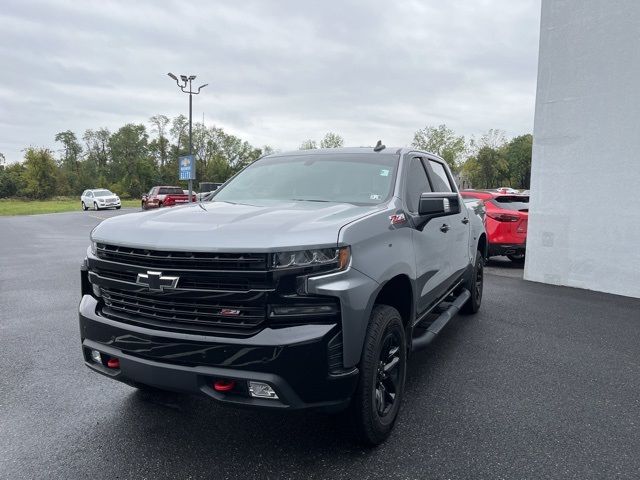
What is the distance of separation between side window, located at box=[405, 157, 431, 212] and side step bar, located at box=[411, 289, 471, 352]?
3.24 feet

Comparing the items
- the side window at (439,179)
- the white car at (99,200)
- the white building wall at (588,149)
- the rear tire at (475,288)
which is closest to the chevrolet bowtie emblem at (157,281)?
the side window at (439,179)

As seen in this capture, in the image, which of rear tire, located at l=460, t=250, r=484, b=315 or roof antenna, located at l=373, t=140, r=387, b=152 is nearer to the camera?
roof antenna, located at l=373, t=140, r=387, b=152

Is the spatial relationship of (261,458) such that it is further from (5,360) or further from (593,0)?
(593,0)

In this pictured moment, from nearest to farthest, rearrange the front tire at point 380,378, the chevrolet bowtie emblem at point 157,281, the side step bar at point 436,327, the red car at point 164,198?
1. the chevrolet bowtie emblem at point 157,281
2. the front tire at point 380,378
3. the side step bar at point 436,327
4. the red car at point 164,198

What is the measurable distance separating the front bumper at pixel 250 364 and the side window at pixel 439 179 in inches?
101

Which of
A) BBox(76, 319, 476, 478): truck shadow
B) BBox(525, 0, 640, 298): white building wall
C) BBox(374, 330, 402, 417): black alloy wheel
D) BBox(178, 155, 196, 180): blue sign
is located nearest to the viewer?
BBox(76, 319, 476, 478): truck shadow

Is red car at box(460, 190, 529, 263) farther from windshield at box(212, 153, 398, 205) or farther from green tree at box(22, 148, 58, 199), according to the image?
green tree at box(22, 148, 58, 199)

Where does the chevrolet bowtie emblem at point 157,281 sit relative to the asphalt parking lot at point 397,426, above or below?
above

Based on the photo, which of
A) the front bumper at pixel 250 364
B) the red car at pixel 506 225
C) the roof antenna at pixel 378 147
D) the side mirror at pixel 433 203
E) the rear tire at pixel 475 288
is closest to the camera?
the front bumper at pixel 250 364

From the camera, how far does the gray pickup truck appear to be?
2320mm

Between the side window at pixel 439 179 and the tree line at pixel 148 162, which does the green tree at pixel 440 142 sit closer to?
the tree line at pixel 148 162

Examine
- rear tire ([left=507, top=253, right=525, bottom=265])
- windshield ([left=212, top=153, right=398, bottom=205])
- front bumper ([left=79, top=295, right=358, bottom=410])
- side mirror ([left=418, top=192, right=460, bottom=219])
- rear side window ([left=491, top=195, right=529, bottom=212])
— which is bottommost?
rear tire ([left=507, top=253, right=525, bottom=265])

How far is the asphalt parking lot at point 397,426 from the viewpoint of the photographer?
266 cm

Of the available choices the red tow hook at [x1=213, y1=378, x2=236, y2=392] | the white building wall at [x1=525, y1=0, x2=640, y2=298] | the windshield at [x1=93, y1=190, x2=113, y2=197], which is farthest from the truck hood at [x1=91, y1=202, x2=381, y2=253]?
the windshield at [x1=93, y1=190, x2=113, y2=197]
